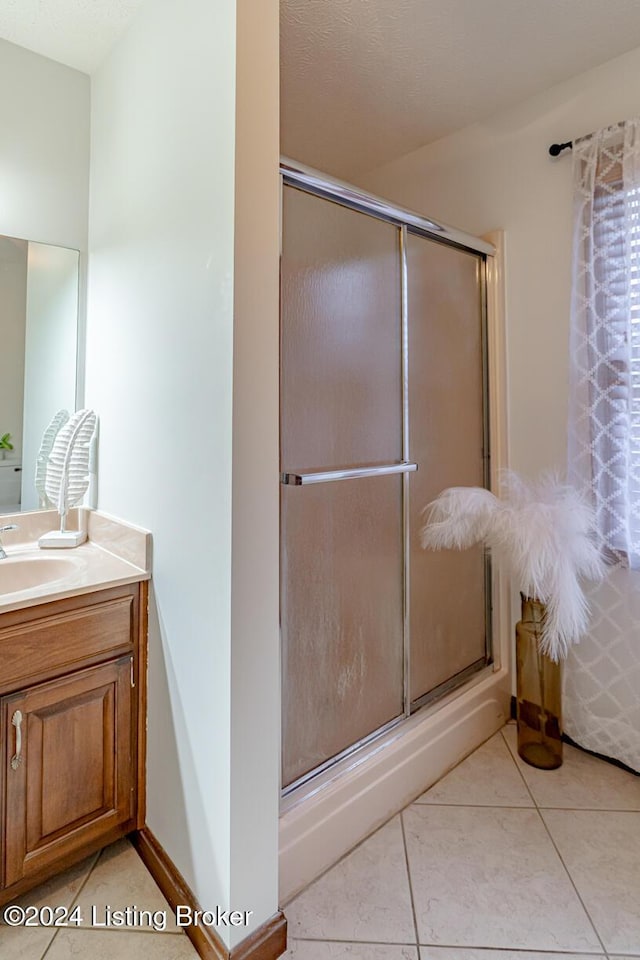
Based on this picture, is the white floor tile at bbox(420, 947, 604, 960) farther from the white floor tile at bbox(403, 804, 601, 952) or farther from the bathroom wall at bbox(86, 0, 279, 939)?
the bathroom wall at bbox(86, 0, 279, 939)

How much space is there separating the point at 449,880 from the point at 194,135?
6.51ft

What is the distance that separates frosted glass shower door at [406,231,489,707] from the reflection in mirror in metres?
1.18

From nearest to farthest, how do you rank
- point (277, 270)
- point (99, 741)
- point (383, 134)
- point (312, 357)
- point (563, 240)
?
1. point (277, 270)
2. point (99, 741)
3. point (312, 357)
4. point (563, 240)
5. point (383, 134)

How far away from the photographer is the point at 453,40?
5.44ft

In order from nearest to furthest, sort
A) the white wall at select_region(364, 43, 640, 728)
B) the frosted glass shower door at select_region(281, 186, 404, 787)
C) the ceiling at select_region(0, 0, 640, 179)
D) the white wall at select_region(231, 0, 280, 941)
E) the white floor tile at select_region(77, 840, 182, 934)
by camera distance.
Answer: the white wall at select_region(231, 0, 280, 941) → the white floor tile at select_region(77, 840, 182, 934) → the frosted glass shower door at select_region(281, 186, 404, 787) → the ceiling at select_region(0, 0, 640, 179) → the white wall at select_region(364, 43, 640, 728)

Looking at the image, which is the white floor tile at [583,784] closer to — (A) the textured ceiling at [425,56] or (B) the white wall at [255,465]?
(B) the white wall at [255,465]

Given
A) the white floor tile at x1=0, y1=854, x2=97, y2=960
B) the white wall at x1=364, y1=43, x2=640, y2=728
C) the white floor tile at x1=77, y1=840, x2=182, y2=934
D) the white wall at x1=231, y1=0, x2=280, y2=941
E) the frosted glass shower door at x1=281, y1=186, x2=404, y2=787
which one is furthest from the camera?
the white wall at x1=364, y1=43, x2=640, y2=728

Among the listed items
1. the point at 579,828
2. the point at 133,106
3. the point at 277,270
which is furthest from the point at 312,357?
the point at 579,828

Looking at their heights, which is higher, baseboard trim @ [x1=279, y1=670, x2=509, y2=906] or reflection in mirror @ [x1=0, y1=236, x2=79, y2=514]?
reflection in mirror @ [x1=0, y1=236, x2=79, y2=514]

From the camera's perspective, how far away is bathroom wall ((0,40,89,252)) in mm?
1589

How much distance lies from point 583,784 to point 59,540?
1.93m

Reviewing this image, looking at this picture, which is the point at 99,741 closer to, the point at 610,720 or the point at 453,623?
the point at 453,623

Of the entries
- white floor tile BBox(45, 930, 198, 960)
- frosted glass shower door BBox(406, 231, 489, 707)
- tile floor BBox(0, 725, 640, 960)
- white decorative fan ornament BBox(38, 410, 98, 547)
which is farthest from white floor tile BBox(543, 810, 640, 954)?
white decorative fan ornament BBox(38, 410, 98, 547)

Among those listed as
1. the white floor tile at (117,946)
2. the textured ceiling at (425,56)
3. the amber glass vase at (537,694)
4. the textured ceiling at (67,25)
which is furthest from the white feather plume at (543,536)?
the textured ceiling at (67,25)
